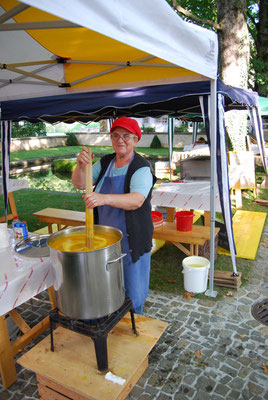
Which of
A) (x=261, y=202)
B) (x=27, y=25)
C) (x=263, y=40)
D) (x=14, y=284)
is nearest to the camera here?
(x=27, y=25)

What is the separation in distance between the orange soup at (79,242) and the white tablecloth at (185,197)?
2810mm

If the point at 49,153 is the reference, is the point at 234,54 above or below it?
above

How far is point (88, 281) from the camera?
1606mm

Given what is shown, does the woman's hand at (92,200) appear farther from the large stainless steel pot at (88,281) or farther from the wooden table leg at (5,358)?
the wooden table leg at (5,358)

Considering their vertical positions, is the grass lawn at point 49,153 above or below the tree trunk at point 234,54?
below

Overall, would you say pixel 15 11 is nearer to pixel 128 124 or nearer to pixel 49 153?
pixel 128 124

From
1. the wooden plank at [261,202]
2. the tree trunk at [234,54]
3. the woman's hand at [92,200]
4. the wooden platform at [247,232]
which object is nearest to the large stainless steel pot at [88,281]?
the woman's hand at [92,200]

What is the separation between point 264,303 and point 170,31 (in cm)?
314

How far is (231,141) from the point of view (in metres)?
9.28

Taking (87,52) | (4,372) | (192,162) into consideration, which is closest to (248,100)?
(192,162)

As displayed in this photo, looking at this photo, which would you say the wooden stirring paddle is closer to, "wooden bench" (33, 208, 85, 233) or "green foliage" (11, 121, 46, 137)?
"wooden bench" (33, 208, 85, 233)

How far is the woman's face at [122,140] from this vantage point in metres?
2.27

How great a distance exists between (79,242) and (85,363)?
2.66ft

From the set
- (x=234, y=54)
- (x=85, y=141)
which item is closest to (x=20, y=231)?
(x=234, y=54)
